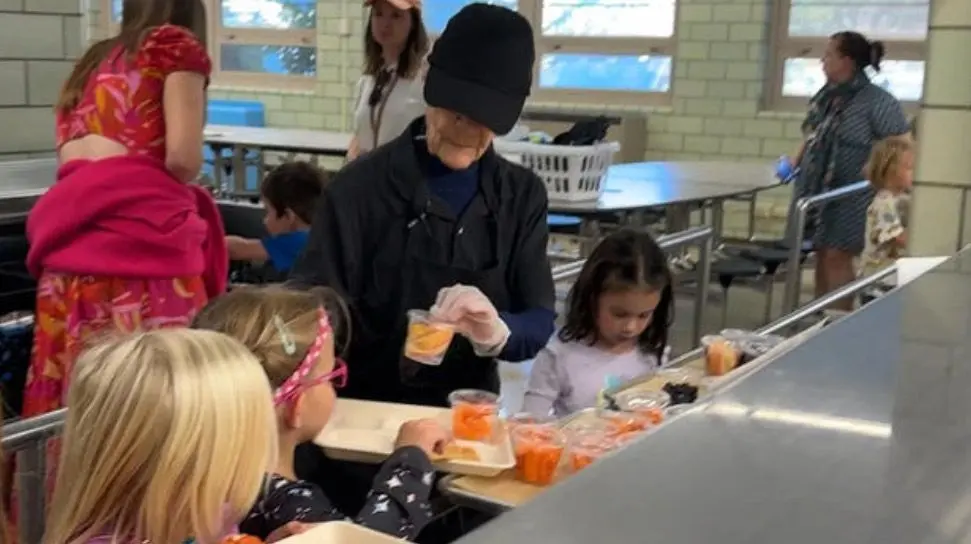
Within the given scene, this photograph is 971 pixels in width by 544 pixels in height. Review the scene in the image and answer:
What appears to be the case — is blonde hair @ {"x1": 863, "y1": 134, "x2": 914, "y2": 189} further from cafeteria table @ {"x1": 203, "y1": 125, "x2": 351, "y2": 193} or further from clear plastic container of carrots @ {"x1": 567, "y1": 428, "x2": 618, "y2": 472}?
clear plastic container of carrots @ {"x1": 567, "y1": 428, "x2": 618, "y2": 472}

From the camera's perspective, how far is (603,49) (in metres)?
9.29

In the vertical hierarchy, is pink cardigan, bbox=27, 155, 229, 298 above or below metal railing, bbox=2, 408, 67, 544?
above

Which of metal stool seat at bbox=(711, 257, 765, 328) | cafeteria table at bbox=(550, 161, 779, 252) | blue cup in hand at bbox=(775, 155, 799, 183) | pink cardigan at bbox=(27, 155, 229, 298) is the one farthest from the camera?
blue cup in hand at bbox=(775, 155, 799, 183)

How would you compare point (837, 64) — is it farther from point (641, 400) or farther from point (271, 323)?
point (271, 323)

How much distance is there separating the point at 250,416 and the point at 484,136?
3.01 feet

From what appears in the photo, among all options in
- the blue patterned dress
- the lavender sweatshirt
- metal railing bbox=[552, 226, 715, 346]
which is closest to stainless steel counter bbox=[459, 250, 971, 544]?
the lavender sweatshirt

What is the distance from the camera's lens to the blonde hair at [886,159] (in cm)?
530

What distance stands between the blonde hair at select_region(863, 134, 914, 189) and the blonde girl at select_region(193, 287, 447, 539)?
13.3 ft

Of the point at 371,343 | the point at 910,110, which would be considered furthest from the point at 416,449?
the point at 910,110

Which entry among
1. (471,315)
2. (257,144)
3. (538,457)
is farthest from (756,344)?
(257,144)

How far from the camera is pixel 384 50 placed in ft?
12.9

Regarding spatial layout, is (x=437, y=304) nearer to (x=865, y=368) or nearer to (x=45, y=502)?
(x=45, y=502)

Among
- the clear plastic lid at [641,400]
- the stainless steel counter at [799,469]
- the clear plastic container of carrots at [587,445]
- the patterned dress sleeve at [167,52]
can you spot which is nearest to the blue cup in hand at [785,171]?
the patterned dress sleeve at [167,52]

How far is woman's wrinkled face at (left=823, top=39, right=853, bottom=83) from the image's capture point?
6.45m
